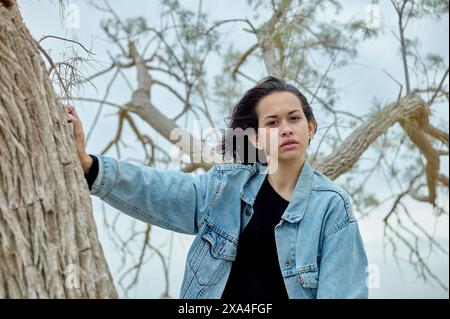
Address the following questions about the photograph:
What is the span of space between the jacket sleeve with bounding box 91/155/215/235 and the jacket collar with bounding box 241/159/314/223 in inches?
4.2

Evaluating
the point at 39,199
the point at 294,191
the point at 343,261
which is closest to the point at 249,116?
the point at 294,191

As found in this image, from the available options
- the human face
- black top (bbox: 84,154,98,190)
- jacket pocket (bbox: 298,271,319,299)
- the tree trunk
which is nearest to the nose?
the human face

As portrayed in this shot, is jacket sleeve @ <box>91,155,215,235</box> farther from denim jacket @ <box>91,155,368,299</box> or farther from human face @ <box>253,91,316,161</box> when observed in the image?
human face @ <box>253,91,316,161</box>

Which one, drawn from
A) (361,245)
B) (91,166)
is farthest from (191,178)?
(361,245)

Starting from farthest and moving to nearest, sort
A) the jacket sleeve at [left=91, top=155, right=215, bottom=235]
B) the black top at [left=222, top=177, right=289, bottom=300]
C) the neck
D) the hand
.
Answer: the neck → the black top at [left=222, top=177, right=289, bottom=300] → the jacket sleeve at [left=91, top=155, right=215, bottom=235] → the hand

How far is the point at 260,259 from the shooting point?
1.63 meters

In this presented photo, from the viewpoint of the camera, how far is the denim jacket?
152 cm

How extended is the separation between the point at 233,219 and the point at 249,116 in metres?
0.32

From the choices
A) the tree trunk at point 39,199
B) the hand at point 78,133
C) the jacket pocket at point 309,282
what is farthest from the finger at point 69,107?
the jacket pocket at point 309,282
